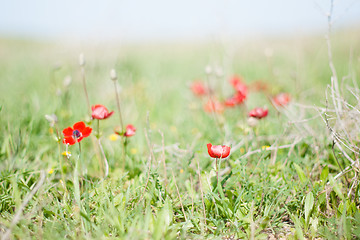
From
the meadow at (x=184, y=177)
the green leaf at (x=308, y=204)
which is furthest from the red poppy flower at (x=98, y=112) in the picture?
the green leaf at (x=308, y=204)

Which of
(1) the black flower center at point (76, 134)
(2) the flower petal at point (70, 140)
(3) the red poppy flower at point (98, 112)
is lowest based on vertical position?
(2) the flower petal at point (70, 140)

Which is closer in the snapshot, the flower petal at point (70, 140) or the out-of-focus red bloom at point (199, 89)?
the flower petal at point (70, 140)

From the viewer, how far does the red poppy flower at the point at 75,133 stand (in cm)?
125

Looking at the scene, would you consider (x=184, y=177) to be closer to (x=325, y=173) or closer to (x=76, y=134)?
(x=76, y=134)

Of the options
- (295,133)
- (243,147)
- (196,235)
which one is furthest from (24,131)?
(295,133)

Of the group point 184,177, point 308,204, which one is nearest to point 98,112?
point 184,177

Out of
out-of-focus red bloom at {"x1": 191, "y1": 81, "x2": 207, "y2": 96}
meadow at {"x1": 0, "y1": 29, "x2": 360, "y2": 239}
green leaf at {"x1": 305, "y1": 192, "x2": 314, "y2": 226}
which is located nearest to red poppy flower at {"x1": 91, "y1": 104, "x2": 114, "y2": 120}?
meadow at {"x1": 0, "y1": 29, "x2": 360, "y2": 239}

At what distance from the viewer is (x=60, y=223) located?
44.1 inches

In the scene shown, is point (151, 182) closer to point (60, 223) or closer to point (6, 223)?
point (60, 223)

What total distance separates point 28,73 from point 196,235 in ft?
12.1

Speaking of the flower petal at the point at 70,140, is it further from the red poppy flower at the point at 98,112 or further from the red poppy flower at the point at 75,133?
the red poppy flower at the point at 98,112

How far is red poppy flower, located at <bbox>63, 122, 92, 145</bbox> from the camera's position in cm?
125

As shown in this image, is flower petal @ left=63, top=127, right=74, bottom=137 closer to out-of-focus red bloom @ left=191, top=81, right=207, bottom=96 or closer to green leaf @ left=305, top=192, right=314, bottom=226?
green leaf @ left=305, top=192, right=314, bottom=226

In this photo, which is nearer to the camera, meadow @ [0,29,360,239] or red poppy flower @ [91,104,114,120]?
meadow @ [0,29,360,239]
